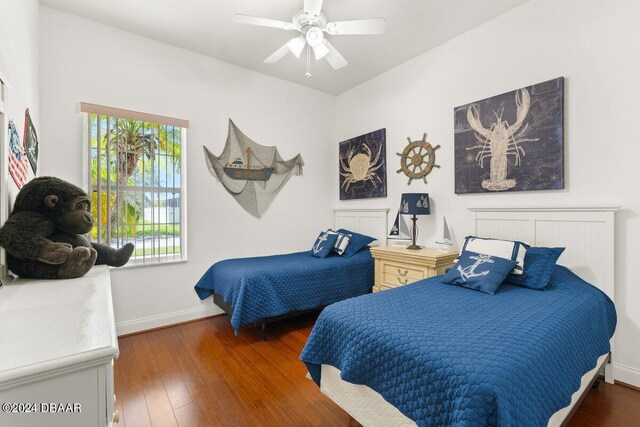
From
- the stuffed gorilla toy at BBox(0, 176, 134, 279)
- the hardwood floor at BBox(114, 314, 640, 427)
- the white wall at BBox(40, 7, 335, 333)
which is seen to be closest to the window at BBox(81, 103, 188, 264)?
the white wall at BBox(40, 7, 335, 333)

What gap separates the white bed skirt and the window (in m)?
2.15

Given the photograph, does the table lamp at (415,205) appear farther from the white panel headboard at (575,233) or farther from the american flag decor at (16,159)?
the american flag decor at (16,159)

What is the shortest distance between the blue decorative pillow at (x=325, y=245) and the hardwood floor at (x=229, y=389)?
95cm

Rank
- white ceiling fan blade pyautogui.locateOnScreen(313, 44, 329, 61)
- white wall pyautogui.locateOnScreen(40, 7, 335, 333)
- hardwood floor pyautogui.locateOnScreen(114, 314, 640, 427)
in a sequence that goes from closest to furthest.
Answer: hardwood floor pyautogui.locateOnScreen(114, 314, 640, 427), white ceiling fan blade pyautogui.locateOnScreen(313, 44, 329, 61), white wall pyautogui.locateOnScreen(40, 7, 335, 333)

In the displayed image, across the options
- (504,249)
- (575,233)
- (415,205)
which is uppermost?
(415,205)

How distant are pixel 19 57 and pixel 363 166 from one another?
10.1ft

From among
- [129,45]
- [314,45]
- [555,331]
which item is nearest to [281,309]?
[555,331]

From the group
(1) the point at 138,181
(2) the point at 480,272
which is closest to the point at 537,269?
(2) the point at 480,272

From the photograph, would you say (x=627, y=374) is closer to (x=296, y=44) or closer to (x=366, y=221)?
(x=366, y=221)

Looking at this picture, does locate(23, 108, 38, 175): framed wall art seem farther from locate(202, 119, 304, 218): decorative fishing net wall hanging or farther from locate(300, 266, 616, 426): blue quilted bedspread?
locate(300, 266, 616, 426): blue quilted bedspread

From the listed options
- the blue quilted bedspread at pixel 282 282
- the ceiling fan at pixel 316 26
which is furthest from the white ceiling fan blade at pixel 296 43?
the blue quilted bedspread at pixel 282 282

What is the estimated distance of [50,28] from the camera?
2480 mm

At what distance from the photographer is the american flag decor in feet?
4.75

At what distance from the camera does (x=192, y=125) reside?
10.4 ft
